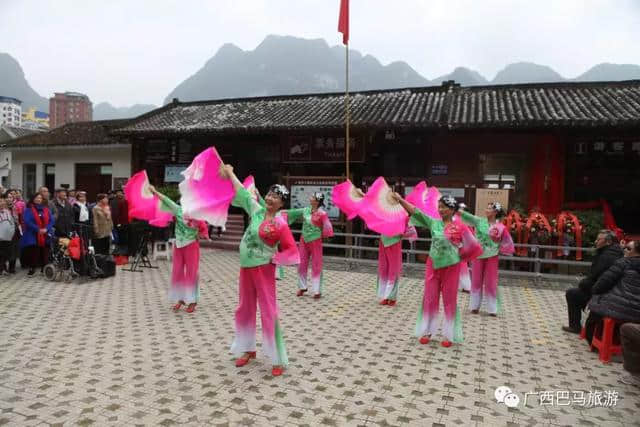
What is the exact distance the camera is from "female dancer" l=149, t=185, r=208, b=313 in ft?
23.2

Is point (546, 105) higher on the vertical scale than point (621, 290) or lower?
higher

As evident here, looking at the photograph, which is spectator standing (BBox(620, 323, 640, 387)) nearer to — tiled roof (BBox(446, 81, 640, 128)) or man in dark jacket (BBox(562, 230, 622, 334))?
man in dark jacket (BBox(562, 230, 622, 334))

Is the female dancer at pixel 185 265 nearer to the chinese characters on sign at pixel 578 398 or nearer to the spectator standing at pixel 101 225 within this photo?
the spectator standing at pixel 101 225

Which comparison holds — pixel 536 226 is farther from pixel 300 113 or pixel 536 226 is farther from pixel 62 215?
pixel 62 215

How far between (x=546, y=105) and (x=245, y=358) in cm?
1156

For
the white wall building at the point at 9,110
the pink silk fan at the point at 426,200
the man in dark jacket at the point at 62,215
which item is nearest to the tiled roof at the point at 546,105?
the pink silk fan at the point at 426,200

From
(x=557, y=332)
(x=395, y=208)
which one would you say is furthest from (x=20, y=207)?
(x=557, y=332)

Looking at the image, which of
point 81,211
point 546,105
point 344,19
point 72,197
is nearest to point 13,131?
point 72,197

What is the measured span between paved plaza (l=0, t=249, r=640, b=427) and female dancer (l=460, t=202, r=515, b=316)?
34cm

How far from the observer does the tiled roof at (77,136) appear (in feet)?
61.6

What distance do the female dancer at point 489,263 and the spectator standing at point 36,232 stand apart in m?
8.29

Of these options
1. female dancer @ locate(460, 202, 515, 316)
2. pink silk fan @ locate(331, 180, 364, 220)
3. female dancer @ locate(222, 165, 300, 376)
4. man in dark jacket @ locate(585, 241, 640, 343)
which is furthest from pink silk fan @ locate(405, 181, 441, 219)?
female dancer @ locate(222, 165, 300, 376)

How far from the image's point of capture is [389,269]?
8023 mm

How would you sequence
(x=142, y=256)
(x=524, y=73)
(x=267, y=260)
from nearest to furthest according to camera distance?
(x=267, y=260), (x=142, y=256), (x=524, y=73)
